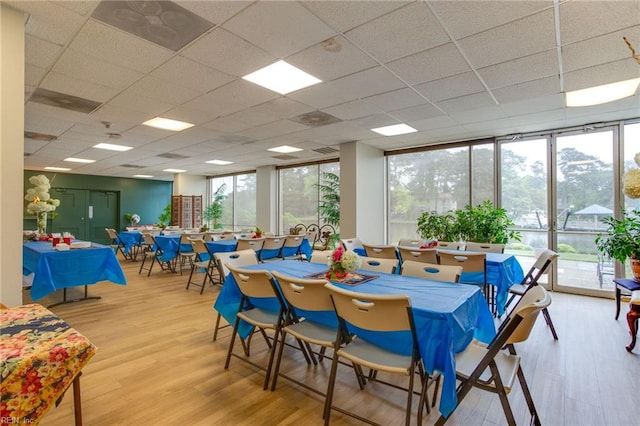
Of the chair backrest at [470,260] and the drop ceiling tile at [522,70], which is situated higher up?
the drop ceiling tile at [522,70]

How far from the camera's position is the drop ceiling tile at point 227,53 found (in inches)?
98.6

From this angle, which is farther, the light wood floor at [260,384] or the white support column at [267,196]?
the white support column at [267,196]

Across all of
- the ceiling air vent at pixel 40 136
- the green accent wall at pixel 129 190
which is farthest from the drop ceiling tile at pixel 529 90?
the green accent wall at pixel 129 190

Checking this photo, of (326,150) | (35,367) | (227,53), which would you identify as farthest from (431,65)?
(326,150)

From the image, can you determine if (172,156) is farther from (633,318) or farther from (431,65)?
(633,318)

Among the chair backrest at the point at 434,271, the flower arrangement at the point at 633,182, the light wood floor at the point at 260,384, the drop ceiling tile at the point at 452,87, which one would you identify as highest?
the drop ceiling tile at the point at 452,87

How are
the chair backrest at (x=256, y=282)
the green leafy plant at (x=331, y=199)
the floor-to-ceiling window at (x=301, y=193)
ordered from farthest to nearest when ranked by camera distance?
1. the floor-to-ceiling window at (x=301, y=193)
2. the green leafy plant at (x=331, y=199)
3. the chair backrest at (x=256, y=282)

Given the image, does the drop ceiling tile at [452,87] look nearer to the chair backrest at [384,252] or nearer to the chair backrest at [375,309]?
the chair backrest at [384,252]

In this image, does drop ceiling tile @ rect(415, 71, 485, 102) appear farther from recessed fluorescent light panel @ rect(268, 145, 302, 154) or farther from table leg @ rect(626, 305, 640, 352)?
recessed fluorescent light panel @ rect(268, 145, 302, 154)

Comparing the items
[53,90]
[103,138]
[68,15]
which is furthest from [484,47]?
[103,138]

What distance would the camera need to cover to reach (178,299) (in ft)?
15.1

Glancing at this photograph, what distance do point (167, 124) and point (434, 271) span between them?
4596 mm

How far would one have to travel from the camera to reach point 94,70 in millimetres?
3047

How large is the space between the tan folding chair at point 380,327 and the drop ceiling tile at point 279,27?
1895 mm
